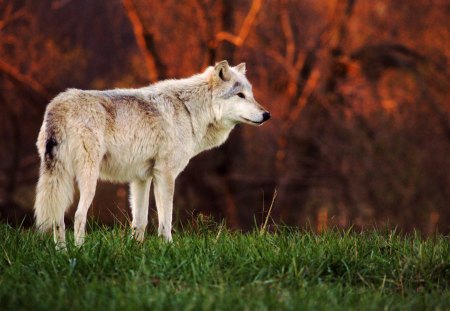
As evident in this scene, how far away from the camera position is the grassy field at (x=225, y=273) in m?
5.12

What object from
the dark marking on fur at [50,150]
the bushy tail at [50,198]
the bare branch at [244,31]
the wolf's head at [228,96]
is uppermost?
the bare branch at [244,31]

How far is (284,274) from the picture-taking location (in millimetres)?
5906

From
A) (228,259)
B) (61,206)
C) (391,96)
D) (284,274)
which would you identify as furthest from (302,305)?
(391,96)

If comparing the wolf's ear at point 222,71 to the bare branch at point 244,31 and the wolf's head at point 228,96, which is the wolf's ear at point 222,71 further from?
the bare branch at point 244,31

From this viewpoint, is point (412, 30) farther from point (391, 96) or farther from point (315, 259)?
point (315, 259)

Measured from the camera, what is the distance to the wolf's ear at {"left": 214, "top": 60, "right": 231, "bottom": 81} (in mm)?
8875

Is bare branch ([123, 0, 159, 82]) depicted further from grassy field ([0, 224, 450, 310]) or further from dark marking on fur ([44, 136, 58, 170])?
grassy field ([0, 224, 450, 310])

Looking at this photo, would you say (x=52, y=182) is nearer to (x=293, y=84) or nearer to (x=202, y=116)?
(x=202, y=116)

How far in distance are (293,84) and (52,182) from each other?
1195 centimetres

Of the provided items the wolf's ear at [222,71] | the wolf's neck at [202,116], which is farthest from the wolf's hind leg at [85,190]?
the wolf's ear at [222,71]

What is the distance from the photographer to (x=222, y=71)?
8.95 metres

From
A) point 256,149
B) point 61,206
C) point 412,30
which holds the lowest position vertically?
point 256,149

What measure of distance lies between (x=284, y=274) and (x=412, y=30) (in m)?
14.1

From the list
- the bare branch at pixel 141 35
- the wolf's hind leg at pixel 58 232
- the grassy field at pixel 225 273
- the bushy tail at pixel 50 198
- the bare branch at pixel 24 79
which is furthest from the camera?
the bare branch at pixel 24 79
